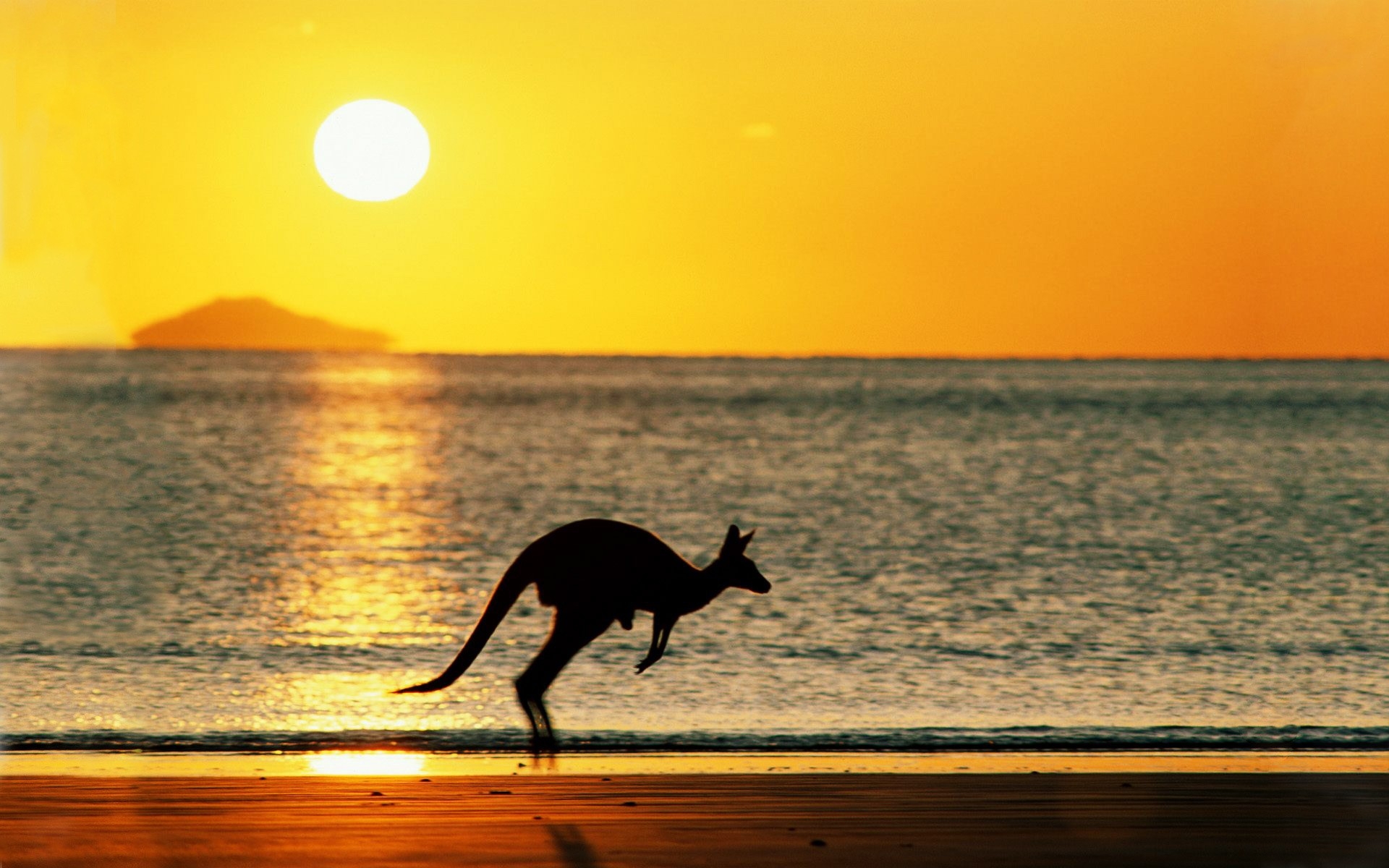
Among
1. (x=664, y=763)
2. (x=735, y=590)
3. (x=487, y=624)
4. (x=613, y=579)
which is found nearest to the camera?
(x=613, y=579)

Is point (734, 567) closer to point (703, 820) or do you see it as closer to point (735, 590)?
point (703, 820)

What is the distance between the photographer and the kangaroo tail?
8328mm

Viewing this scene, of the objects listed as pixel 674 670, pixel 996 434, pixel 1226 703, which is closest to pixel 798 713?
pixel 674 670

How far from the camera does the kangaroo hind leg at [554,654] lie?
27.6ft

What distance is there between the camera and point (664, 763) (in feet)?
30.9

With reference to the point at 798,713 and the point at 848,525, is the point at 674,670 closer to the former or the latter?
the point at 798,713

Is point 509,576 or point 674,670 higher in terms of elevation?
point 509,576

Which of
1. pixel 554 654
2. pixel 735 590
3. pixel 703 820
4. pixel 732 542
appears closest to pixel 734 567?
pixel 732 542

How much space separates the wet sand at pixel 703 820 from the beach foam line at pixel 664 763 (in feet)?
0.56

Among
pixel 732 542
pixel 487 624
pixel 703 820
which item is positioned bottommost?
pixel 703 820

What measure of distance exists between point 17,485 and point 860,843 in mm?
49869

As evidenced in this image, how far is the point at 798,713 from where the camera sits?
40.7ft

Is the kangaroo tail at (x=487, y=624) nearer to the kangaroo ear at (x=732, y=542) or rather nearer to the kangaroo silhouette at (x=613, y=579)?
the kangaroo silhouette at (x=613, y=579)

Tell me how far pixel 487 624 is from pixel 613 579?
0.81m
